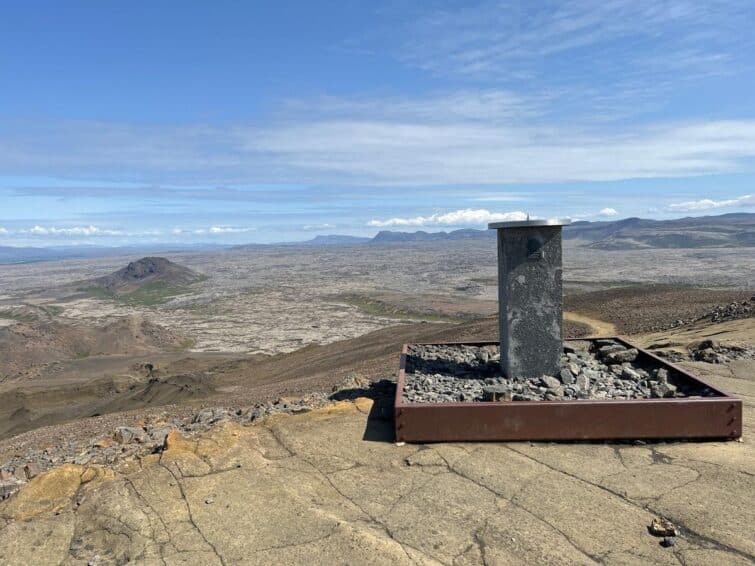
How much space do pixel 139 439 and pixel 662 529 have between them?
629 centimetres

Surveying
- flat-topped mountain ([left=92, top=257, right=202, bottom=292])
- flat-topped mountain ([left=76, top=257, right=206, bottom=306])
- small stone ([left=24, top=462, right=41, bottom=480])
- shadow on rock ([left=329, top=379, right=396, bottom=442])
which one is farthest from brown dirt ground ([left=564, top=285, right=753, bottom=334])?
flat-topped mountain ([left=92, top=257, right=202, bottom=292])

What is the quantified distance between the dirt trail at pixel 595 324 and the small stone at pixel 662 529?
14691mm

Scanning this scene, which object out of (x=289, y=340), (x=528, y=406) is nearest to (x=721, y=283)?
(x=289, y=340)

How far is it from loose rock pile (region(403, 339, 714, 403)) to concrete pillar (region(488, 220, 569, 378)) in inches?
11.3

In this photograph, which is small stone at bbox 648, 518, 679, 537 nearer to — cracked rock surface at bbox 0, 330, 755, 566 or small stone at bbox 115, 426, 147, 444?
cracked rock surface at bbox 0, 330, 755, 566

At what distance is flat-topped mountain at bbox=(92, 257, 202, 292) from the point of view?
7819 centimetres

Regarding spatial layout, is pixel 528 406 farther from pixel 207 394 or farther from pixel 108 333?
pixel 108 333

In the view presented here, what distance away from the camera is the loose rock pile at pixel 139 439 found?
656cm

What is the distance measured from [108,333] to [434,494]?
119 feet

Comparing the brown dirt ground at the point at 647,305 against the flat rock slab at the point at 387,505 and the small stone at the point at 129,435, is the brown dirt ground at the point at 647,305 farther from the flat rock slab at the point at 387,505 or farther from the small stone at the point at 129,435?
the small stone at the point at 129,435

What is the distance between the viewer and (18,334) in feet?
118

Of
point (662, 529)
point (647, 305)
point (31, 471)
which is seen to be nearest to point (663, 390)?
point (662, 529)

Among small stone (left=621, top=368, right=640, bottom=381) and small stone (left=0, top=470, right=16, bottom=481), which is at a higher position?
small stone (left=621, top=368, right=640, bottom=381)

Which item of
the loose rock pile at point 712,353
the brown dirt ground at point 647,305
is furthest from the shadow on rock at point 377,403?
the brown dirt ground at point 647,305
